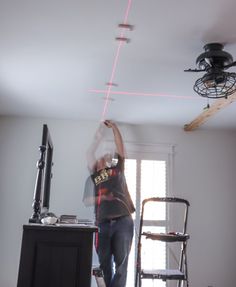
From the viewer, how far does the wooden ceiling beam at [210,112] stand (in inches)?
125

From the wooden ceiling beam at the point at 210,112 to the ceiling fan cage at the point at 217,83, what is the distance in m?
0.56

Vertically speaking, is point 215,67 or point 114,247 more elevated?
point 215,67

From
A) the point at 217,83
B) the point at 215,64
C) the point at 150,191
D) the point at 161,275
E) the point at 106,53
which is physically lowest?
the point at 161,275

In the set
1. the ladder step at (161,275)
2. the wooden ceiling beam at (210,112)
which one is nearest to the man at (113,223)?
the ladder step at (161,275)

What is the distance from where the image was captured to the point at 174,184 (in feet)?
14.0

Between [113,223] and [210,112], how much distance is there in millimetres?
1682

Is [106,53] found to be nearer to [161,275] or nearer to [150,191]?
[161,275]

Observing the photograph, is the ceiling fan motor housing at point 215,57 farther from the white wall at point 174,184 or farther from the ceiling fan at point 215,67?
the white wall at point 174,184

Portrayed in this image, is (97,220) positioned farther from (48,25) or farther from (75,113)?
(48,25)

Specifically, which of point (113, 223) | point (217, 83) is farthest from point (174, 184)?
point (217, 83)

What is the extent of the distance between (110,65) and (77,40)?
0.43 m

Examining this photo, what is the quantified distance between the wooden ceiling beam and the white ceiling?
0.09m

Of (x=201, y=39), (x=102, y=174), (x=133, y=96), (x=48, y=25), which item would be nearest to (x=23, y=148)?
(x=102, y=174)

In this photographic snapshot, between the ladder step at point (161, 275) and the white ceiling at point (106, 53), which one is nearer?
the white ceiling at point (106, 53)
